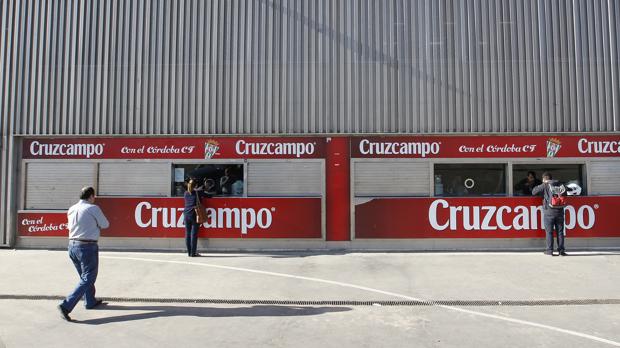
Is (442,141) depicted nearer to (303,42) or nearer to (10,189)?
(303,42)

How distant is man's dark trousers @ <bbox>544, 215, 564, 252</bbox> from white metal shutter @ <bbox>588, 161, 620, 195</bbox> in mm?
1716

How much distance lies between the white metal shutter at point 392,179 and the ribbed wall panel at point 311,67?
893mm

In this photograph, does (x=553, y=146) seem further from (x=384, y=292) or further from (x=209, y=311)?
(x=209, y=311)

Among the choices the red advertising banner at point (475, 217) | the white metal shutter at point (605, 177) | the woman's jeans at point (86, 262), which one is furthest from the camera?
the white metal shutter at point (605, 177)

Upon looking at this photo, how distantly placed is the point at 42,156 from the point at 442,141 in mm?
9630

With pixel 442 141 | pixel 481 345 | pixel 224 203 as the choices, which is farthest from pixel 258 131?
pixel 481 345

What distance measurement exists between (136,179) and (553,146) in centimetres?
987

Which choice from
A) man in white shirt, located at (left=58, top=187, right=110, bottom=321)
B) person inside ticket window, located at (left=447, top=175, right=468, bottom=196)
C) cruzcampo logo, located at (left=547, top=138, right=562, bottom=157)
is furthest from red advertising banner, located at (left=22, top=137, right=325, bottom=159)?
cruzcampo logo, located at (left=547, top=138, right=562, bottom=157)

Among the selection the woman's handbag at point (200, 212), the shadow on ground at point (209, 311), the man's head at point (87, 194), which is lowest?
the shadow on ground at point (209, 311)

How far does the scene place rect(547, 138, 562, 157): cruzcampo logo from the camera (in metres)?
10.6

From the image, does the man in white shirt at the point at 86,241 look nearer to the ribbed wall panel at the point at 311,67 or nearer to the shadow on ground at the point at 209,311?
the shadow on ground at the point at 209,311

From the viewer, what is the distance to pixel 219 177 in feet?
35.6

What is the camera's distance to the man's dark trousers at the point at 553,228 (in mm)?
9664

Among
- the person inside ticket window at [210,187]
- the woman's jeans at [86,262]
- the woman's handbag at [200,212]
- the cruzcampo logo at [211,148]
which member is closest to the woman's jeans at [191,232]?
the woman's handbag at [200,212]
